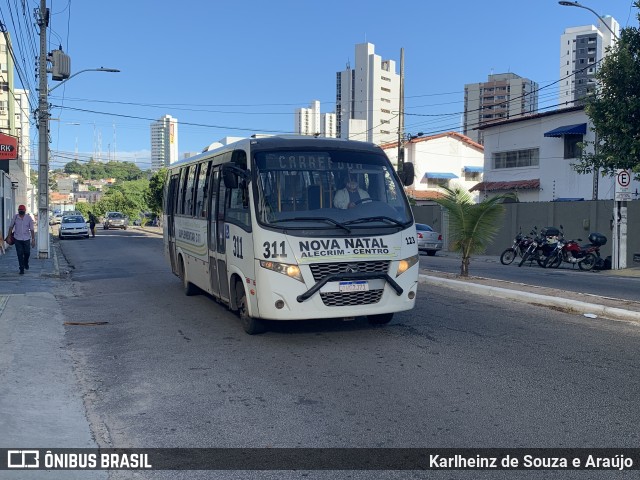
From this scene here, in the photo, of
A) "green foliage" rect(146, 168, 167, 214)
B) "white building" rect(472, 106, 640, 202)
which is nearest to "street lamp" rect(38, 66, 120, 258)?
"white building" rect(472, 106, 640, 202)

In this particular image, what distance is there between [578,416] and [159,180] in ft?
202

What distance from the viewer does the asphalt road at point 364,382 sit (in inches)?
197

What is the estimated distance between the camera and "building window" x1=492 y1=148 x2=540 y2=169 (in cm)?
3847

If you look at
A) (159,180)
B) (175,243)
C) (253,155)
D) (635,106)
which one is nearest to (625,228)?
(635,106)

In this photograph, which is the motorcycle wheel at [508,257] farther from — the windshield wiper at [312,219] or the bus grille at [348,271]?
the windshield wiper at [312,219]

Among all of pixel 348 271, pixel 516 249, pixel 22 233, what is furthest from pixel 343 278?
pixel 516 249

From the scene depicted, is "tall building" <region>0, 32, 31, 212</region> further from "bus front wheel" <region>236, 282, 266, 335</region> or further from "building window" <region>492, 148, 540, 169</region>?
"building window" <region>492, 148, 540, 169</region>

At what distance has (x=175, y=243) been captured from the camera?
1343 cm

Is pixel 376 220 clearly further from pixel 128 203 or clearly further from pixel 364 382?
pixel 128 203

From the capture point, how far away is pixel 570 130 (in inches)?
1348

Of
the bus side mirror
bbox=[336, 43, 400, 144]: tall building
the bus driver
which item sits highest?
bbox=[336, 43, 400, 144]: tall building

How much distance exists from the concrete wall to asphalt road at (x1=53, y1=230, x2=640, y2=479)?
11659 mm

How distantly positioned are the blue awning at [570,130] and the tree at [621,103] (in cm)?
1607

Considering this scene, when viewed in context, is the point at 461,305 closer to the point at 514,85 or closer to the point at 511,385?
the point at 511,385
